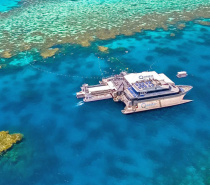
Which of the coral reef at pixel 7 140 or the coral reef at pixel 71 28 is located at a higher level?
the coral reef at pixel 71 28

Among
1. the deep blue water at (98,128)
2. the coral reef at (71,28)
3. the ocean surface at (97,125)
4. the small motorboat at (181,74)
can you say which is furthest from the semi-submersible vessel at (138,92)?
the coral reef at (71,28)

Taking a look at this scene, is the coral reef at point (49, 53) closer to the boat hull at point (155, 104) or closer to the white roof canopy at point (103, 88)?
the white roof canopy at point (103, 88)

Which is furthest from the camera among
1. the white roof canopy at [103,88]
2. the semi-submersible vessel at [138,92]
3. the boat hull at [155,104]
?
→ the white roof canopy at [103,88]

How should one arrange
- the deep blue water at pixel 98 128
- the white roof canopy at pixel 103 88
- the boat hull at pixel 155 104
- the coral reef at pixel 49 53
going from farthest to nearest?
the coral reef at pixel 49 53 → the white roof canopy at pixel 103 88 → the boat hull at pixel 155 104 → the deep blue water at pixel 98 128

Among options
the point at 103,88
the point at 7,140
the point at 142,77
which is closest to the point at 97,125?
the point at 103,88

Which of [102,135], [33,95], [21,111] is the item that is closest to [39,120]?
[21,111]

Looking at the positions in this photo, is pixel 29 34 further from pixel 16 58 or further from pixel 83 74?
pixel 83 74
